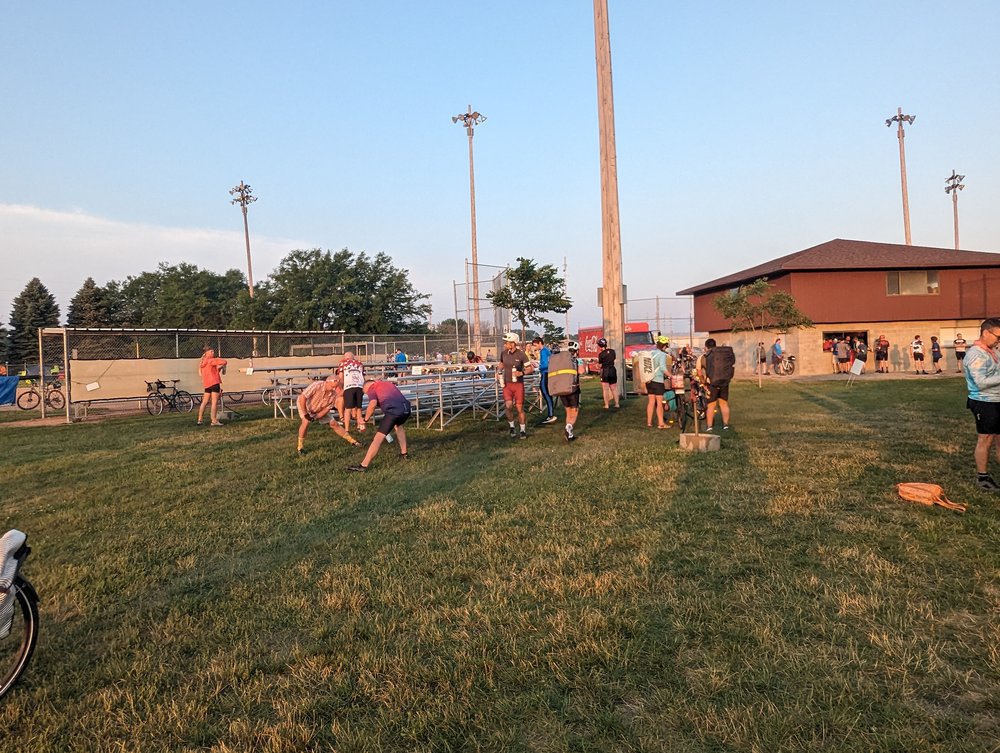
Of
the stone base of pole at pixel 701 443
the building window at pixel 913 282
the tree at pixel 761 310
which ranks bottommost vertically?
the stone base of pole at pixel 701 443

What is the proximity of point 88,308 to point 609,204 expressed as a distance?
2233 inches

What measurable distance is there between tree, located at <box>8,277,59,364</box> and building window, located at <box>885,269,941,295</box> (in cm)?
6057

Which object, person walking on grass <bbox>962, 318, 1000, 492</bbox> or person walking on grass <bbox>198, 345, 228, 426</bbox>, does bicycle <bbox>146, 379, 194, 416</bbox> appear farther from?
person walking on grass <bbox>962, 318, 1000, 492</bbox>

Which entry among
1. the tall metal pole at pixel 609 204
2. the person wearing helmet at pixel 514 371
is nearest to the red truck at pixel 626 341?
the tall metal pole at pixel 609 204

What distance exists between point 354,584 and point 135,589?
1586mm

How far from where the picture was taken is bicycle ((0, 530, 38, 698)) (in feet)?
9.59

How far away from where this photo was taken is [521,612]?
3.68 metres

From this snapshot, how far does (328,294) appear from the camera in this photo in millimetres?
45812

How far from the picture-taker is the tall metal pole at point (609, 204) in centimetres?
1502

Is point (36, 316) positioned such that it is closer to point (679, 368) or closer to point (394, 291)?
point (394, 291)

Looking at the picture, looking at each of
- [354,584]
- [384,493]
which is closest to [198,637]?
[354,584]

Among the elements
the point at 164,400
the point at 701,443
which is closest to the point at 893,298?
the point at 701,443

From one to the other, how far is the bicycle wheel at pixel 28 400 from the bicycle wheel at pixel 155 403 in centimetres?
485

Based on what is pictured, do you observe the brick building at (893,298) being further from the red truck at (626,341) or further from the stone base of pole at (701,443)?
the stone base of pole at (701,443)
